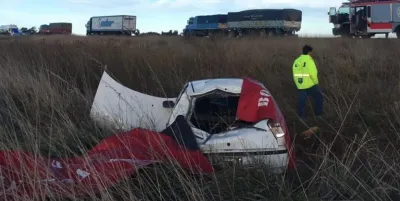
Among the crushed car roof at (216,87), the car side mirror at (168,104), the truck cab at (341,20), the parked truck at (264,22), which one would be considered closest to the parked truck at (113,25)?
the parked truck at (264,22)

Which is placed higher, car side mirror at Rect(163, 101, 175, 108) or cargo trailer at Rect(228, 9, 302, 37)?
cargo trailer at Rect(228, 9, 302, 37)

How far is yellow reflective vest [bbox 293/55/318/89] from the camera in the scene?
378 inches

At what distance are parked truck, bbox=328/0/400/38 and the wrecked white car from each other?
31.7m

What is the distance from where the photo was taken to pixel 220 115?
6.18 metres

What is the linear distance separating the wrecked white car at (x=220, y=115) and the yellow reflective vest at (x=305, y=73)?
3.41m

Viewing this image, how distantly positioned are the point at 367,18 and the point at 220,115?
33.2m

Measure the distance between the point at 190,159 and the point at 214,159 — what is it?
1.16 feet

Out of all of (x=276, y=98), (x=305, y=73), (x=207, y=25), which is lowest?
(x=276, y=98)

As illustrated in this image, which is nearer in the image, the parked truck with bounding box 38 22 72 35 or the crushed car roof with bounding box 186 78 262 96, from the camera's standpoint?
the crushed car roof with bounding box 186 78 262 96

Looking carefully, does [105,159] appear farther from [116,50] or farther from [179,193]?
[116,50]

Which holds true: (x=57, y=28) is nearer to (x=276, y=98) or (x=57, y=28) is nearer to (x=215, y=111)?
(x=276, y=98)

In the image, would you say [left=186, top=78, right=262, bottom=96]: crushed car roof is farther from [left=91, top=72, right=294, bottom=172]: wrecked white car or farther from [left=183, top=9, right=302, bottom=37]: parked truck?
[left=183, top=9, right=302, bottom=37]: parked truck

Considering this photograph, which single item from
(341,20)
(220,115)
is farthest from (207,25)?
(220,115)

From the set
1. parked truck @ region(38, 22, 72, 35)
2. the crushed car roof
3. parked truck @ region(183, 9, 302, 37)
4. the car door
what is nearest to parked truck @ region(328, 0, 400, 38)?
parked truck @ region(183, 9, 302, 37)
